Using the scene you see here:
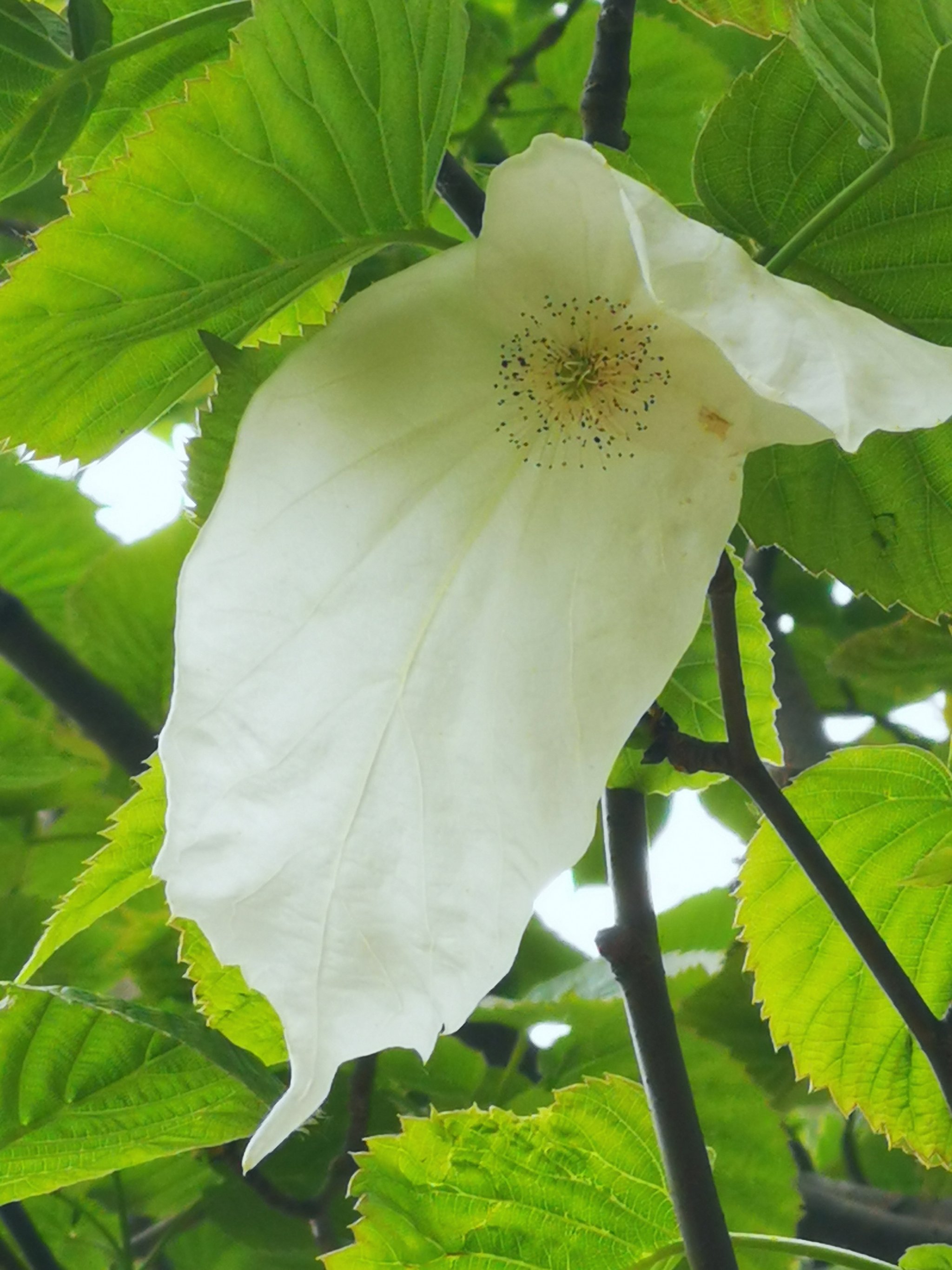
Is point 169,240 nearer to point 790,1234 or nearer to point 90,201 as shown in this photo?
point 90,201

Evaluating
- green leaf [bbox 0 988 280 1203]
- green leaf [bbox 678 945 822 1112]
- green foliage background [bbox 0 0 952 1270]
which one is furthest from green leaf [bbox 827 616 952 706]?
green leaf [bbox 0 988 280 1203]

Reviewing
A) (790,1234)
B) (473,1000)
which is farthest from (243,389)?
(790,1234)

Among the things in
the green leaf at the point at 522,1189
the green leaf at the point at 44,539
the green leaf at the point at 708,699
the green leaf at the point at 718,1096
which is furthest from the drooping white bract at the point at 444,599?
the green leaf at the point at 44,539

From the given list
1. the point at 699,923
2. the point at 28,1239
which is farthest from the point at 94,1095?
the point at 699,923

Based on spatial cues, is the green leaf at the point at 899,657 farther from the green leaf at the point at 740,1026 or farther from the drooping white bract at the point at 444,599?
the drooping white bract at the point at 444,599

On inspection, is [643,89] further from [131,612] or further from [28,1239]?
[28,1239]
